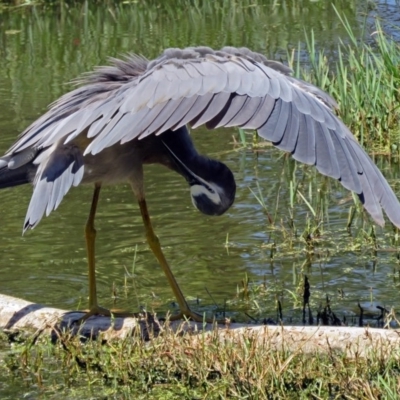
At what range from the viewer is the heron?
4.45 metres

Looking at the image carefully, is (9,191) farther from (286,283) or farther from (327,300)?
(327,300)

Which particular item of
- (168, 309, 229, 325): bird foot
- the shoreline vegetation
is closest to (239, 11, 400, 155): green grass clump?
(168, 309, 229, 325): bird foot

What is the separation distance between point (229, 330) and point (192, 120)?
871 mm

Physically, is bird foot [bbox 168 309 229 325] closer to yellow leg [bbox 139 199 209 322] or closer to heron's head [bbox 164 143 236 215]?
yellow leg [bbox 139 199 209 322]

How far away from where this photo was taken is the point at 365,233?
6477mm

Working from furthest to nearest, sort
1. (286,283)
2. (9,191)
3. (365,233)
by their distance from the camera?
(9,191) < (365,233) < (286,283)

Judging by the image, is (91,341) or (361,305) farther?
(361,305)

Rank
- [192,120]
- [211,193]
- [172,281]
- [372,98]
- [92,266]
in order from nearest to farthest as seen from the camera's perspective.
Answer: [192,120] < [211,193] < [172,281] < [92,266] < [372,98]

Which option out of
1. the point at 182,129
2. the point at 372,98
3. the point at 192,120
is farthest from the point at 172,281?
the point at 372,98

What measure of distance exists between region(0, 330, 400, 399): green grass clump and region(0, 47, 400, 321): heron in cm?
43

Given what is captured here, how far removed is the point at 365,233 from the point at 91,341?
2206 millimetres

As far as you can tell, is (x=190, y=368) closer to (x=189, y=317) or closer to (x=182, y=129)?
(x=189, y=317)

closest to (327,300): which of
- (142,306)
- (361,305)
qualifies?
(361,305)

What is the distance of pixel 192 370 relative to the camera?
14.8 ft
